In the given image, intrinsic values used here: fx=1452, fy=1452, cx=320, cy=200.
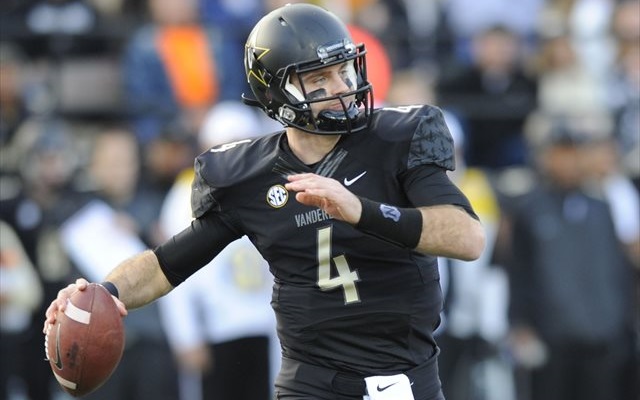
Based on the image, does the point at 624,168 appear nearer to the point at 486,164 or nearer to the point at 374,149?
the point at 486,164

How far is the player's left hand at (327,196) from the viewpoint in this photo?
4.20m

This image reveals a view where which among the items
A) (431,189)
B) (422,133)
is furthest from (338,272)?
(422,133)

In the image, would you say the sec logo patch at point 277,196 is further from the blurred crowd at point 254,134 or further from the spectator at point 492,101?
the spectator at point 492,101

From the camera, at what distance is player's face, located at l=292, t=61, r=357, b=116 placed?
4746 millimetres

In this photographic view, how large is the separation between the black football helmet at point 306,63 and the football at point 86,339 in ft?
2.83

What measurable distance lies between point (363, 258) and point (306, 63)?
2.18 ft

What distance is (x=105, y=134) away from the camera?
28.2 feet

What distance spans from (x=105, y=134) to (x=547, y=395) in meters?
3.13

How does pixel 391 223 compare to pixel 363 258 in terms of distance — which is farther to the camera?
pixel 363 258

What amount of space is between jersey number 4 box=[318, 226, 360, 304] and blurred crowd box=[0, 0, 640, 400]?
354cm

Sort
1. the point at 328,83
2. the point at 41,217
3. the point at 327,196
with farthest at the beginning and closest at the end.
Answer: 1. the point at 41,217
2. the point at 328,83
3. the point at 327,196

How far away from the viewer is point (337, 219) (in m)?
4.58

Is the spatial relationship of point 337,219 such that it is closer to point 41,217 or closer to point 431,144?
point 431,144

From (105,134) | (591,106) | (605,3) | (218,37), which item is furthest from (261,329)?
(605,3)
